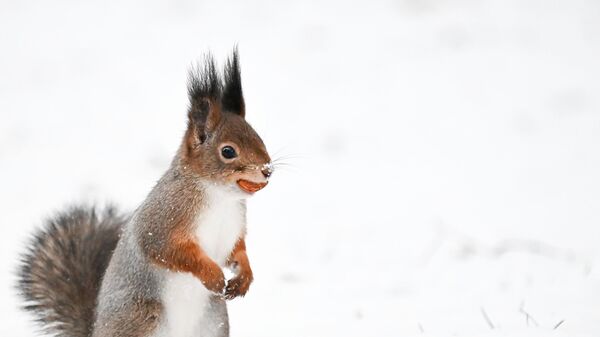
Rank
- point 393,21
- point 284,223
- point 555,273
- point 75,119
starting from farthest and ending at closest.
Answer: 1. point 393,21
2. point 75,119
3. point 284,223
4. point 555,273

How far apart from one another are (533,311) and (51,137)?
13.9 feet

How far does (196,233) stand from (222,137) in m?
0.33

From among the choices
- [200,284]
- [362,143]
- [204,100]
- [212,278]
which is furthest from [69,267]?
[362,143]

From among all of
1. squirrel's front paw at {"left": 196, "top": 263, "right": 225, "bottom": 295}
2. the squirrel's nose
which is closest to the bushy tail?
squirrel's front paw at {"left": 196, "top": 263, "right": 225, "bottom": 295}

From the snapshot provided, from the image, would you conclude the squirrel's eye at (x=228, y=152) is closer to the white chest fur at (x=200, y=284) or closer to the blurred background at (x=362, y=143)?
the white chest fur at (x=200, y=284)

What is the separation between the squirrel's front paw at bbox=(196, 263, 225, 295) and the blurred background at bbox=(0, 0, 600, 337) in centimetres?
87

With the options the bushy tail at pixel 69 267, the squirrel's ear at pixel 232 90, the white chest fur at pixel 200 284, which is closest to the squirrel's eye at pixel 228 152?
the white chest fur at pixel 200 284

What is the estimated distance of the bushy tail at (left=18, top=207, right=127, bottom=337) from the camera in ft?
10.6

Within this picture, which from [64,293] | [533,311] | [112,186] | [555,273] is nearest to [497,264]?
[555,273]

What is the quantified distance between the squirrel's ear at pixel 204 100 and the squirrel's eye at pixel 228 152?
0.13 m

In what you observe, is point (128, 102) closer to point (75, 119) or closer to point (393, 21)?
point (75, 119)

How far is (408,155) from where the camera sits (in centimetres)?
660

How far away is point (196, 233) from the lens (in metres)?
2.87

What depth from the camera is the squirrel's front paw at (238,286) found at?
114 inches
